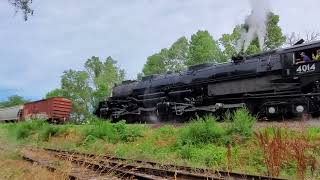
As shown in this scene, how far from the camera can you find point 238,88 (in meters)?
16.3

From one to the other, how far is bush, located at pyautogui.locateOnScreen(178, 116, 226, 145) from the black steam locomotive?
3426 mm

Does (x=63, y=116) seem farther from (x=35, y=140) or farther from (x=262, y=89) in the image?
(x=262, y=89)

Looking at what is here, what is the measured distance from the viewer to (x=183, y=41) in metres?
57.4

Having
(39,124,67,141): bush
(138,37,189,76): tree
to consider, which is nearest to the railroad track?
(39,124,67,141): bush

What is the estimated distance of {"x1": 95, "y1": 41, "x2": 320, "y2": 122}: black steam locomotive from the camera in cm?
1440

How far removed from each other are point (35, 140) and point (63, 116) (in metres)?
17.9

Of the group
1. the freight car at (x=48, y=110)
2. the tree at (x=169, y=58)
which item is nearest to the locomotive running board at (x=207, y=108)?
the freight car at (x=48, y=110)

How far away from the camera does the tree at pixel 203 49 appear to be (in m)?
48.6

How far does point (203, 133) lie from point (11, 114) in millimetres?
35853

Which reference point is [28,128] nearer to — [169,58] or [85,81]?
[169,58]

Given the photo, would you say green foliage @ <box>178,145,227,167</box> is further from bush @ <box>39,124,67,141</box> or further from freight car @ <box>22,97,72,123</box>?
freight car @ <box>22,97,72,123</box>

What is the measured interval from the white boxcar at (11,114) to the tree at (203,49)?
21438 mm

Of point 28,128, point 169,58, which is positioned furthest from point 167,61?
point 28,128

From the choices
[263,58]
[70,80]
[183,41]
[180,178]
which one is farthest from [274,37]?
[70,80]
